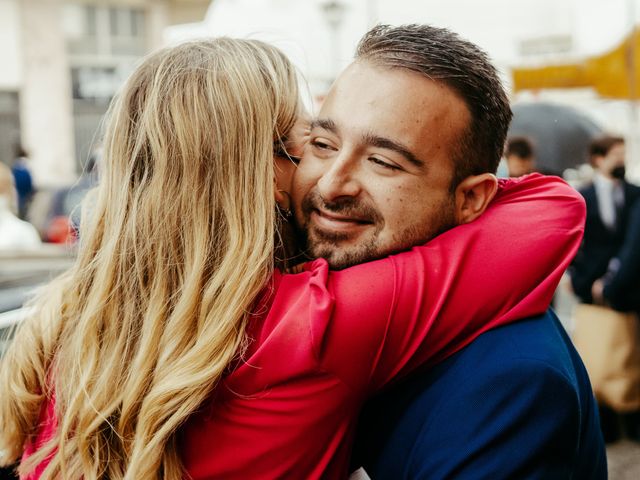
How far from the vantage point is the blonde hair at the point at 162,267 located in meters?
1.45

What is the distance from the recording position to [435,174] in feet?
5.46

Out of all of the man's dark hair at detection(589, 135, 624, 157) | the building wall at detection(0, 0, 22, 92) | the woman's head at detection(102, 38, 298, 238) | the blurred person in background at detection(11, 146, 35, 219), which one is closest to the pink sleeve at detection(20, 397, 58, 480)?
the woman's head at detection(102, 38, 298, 238)

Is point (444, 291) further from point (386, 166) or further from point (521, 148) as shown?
point (521, 148)

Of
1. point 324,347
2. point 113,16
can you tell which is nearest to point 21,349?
point 324,347

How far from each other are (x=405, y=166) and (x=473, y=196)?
0.22m

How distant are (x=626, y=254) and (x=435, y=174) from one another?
3199 mm

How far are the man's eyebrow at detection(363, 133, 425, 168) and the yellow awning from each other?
8.40m

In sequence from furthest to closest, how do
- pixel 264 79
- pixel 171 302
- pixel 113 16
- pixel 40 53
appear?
pixel 113 16 → pixel 40 53 → pixel 264 79 → pixel 171 302

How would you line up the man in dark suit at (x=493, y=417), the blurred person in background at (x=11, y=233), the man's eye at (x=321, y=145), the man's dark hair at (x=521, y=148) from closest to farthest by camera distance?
the man in dark suit at (x=493, y=417), the man's eye at (x=321, y=145), the blurred person in background at (x=11, y=233), the man's dark hair at (x=521, y=148)

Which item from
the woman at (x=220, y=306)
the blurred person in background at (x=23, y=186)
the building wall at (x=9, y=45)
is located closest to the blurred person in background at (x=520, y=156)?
the woman at (x=220, y=306)

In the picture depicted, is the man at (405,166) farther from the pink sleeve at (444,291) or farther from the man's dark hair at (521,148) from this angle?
the man's dark hair at (521,148)

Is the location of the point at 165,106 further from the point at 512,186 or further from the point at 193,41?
the point at 512,186

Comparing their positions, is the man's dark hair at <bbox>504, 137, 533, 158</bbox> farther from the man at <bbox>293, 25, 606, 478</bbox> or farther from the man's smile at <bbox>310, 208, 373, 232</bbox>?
the man's smile at <bbox>310, 208, 373, 232</bbox>

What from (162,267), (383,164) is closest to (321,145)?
Answer: (383,164)
